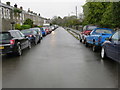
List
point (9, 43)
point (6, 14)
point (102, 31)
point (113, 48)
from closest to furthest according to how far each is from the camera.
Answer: point (113, 48) < point (9, 43) < point (102, 31) < point (6, 14)

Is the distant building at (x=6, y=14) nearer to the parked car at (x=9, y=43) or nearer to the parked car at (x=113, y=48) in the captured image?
the parked car at (x=9, y=43)

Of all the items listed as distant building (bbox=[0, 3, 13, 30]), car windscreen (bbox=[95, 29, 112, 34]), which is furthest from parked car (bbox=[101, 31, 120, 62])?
distant building (bbox=[0, 3, 13, 30])

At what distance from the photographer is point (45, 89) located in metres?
4.64

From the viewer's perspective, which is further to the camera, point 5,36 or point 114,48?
point 5,36

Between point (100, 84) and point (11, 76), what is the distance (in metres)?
2.85

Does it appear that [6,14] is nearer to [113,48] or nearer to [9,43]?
[9,43]

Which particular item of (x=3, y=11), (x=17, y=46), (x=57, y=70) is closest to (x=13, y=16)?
(x=3, y=11)

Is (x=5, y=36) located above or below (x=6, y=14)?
below

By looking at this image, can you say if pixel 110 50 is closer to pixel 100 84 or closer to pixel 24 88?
pixel 100 84

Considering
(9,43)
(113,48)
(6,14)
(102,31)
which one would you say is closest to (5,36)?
(9,43)

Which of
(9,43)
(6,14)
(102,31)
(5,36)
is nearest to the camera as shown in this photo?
(9,43)

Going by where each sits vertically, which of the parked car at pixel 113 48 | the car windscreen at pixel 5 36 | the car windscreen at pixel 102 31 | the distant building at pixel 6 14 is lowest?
the parked car at pixel 113 48

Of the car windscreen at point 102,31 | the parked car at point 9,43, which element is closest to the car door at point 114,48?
the car windscreen at point 102,31

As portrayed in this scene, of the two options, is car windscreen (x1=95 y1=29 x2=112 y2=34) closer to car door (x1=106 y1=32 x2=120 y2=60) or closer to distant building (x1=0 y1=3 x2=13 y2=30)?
car door (x1=106 y1=32 x2=120 y2=60)
